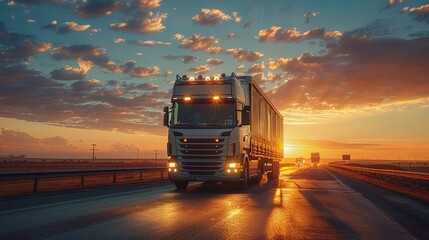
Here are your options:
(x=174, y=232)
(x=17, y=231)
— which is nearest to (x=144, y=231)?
Result: (x=174, y=232)

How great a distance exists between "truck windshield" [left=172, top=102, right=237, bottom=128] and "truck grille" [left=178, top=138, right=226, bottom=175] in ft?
2.08

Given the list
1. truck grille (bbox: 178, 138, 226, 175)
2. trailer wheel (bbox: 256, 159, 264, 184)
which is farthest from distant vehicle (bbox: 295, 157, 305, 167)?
truck grille (bbox: 178, 138, 226, 175)

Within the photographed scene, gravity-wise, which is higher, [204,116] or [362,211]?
[204,116]

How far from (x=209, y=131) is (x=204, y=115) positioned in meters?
0.80

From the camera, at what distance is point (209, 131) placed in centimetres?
1598

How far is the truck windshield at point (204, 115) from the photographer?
1628cm

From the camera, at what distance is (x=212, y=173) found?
1612 centimetres

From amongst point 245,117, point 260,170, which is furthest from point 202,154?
point 260,170

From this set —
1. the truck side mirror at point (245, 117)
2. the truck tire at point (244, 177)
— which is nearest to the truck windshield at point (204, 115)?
the truck side mirror at point (245, 117)

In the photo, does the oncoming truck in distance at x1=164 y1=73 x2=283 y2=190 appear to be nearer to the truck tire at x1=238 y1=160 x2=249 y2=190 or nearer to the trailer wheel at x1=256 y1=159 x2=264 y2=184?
the truck tire at x1=238 y1=160 x2=249 y2=190

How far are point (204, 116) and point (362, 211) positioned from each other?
23.3 ft

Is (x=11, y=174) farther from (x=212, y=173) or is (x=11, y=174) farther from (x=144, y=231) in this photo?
(x=144, y=231)

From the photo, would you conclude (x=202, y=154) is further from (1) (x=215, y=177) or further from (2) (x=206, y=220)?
(2) (x=206, y=220)

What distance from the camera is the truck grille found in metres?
15.9
